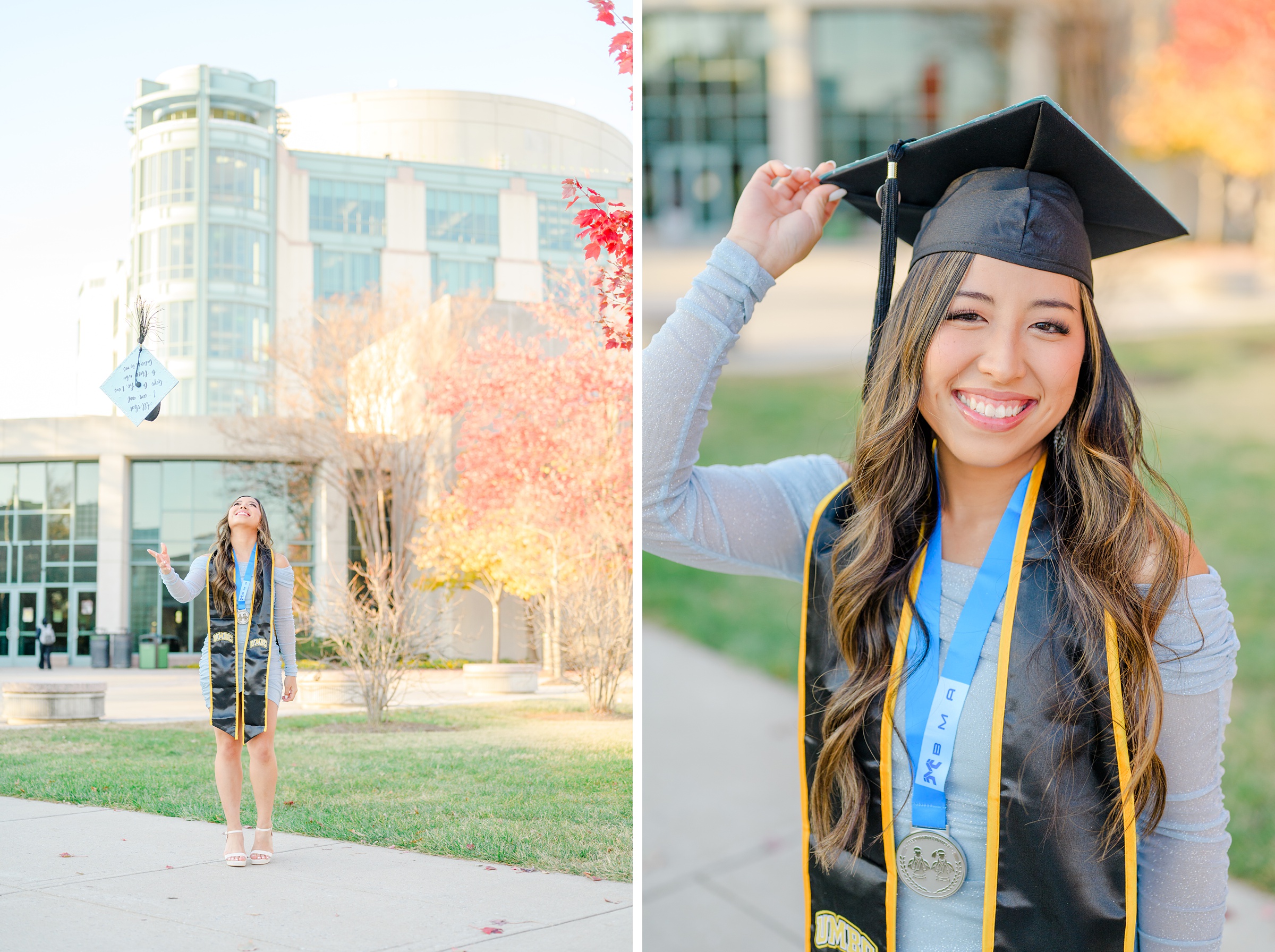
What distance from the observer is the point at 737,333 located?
170cm

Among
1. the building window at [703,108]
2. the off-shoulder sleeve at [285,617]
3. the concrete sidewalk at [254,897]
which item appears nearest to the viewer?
the concrete sidewalk at [254,897]

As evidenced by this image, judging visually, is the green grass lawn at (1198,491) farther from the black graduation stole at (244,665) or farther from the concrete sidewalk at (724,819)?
the black graduation stole at (244,665)

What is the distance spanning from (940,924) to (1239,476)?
6553 mm

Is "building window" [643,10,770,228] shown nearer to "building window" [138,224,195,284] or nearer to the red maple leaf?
the red maple leaf

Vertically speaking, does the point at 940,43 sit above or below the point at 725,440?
above

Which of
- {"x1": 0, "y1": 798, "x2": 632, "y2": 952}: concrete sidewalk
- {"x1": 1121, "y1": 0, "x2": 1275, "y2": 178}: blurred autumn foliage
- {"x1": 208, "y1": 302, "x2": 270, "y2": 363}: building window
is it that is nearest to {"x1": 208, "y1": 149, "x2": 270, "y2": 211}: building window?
{"x1": 208, "y1": 302, "x2": 270, "y2": 363}: building window

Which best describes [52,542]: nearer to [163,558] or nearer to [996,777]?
[163,558]

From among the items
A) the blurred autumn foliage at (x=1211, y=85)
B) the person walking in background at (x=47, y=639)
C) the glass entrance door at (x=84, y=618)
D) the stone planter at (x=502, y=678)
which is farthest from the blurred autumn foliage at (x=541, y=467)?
the blurred autumn foliage at (x=1211, y=85)

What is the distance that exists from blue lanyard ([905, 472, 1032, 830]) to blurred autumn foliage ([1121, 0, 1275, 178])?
6657mm

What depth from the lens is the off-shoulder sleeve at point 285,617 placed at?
2855mm

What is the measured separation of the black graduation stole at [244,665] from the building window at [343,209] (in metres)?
1.01

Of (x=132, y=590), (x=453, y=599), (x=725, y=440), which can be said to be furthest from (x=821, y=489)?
(x=725, y=440)

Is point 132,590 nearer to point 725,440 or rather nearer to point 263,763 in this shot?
point 263,763

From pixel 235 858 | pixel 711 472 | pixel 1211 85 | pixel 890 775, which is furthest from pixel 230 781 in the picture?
pixel 1211 85
